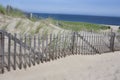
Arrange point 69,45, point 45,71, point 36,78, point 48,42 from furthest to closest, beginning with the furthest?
point 69,45, point 48,42, point 45,71, point 36,78

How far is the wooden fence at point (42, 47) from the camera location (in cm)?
1109

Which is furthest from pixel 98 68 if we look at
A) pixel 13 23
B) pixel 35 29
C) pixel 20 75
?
pixel 13 23

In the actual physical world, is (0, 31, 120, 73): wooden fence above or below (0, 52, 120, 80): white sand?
above

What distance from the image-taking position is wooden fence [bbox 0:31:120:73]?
1109cm

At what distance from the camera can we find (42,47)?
12492 mm

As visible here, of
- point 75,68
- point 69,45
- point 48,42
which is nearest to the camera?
point 75,68

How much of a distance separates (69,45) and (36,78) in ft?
15.3

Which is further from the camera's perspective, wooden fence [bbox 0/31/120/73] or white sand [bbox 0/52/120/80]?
wooden fence [bbox 0/31/120/73]

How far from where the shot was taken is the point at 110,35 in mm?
18266

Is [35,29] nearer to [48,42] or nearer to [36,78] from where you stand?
[48,42]

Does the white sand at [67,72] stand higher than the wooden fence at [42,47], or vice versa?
the wooden fence at [42,47]

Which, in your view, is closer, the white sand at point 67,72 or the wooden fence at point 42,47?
the white sand at point 67,72

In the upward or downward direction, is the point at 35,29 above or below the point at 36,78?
above

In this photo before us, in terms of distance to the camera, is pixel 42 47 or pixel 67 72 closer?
pixel 67 72
